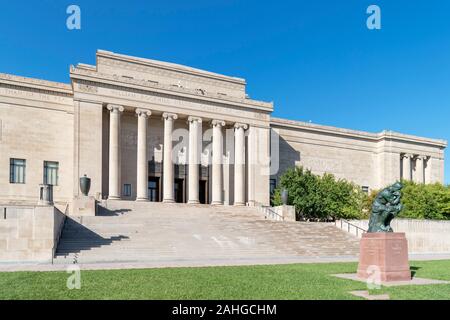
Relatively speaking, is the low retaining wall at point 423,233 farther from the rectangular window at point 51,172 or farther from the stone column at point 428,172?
the stone column at point 428,172

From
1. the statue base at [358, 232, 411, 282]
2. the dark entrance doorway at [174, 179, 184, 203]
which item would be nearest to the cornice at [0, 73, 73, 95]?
the dark entrance doorway at [174, 179, 184, 203]

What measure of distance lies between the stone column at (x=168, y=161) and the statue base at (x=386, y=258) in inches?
993

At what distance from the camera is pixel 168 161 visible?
3803 centimetres

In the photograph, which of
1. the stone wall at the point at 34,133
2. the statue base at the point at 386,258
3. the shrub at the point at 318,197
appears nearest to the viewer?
the statue base at the point at 386,258

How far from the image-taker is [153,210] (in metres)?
32.7

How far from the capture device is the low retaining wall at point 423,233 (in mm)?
30531

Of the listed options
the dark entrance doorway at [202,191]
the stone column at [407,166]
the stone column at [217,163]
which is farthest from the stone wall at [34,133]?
the stone column at [407,166]

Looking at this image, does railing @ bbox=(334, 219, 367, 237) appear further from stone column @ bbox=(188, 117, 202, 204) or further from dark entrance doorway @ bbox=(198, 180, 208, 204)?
dark entrance doorway @ bbox=(198, 180, 208, 204)

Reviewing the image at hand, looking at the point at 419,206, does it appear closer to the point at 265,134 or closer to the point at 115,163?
the point at 265,134

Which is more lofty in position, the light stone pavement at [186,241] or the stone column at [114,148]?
the stone column at [114,148]

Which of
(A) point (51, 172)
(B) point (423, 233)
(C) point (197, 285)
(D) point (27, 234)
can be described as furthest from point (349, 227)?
(A) point (51, 172)

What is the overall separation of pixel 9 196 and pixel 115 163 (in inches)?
340

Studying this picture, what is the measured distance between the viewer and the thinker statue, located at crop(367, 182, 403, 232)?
14.2 meters
